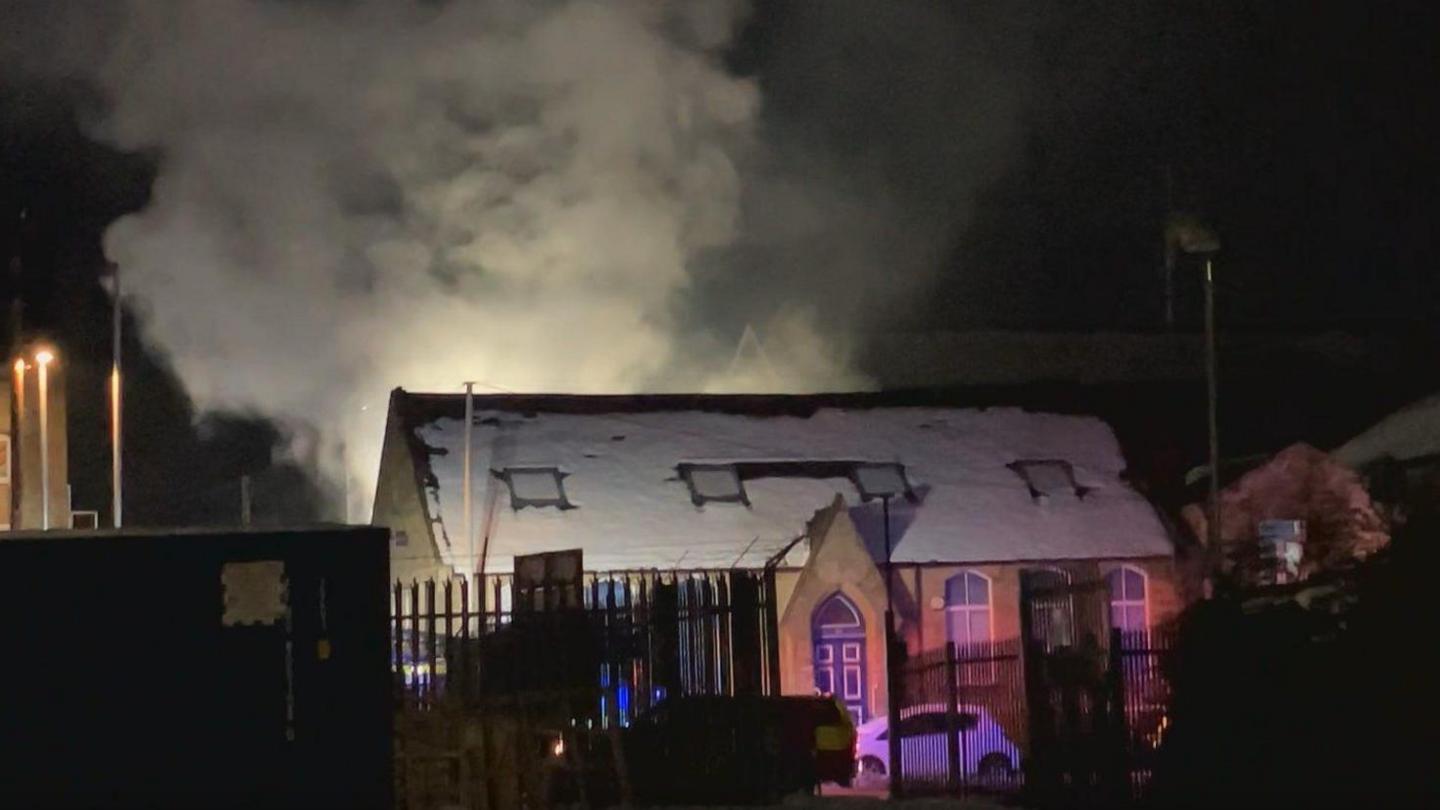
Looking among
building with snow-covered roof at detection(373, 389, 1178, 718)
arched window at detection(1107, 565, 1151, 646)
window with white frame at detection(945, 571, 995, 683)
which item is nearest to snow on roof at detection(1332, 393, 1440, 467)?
building with snow-covered roof at detection(373, 389, 1178, 718)

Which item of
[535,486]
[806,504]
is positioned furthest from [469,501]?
[806,504]

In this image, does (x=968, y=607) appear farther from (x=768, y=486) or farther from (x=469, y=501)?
(x=469, y=501)

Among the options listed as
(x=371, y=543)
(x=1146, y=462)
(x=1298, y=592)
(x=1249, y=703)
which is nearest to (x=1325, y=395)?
(x=1146, y=462)

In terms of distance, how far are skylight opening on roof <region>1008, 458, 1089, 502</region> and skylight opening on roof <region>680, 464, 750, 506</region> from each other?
588 centimetres

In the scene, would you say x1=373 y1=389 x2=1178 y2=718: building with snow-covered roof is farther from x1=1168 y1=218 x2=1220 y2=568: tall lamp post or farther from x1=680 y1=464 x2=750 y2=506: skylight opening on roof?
x1=1168 y1=218 x2=1220 y2=568: tall lamp post

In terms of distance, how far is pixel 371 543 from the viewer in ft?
41.1

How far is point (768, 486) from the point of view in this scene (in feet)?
112

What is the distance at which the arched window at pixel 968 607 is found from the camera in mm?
32562

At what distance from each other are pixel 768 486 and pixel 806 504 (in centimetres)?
96

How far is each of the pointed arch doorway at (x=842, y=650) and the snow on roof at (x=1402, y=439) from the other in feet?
32.5

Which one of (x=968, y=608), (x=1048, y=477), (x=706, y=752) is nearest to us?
(x=706, y=752)

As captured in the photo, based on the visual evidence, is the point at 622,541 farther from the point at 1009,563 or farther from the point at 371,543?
the point at 371,543

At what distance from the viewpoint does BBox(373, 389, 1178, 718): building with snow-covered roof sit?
1207 inches

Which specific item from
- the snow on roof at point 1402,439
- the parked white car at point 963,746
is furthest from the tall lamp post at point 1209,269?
the snow on roof at point 1402,439
